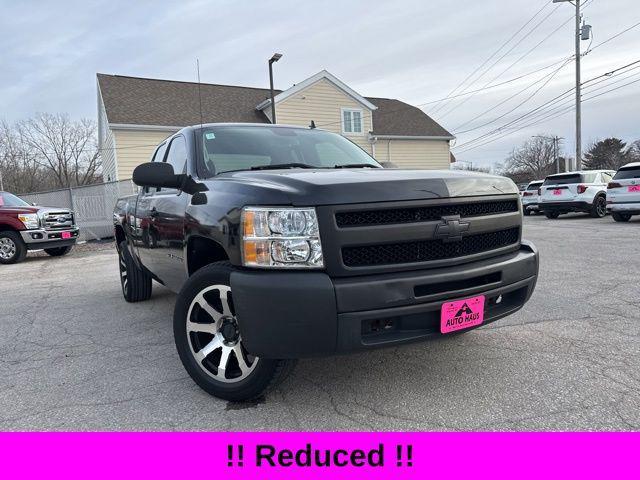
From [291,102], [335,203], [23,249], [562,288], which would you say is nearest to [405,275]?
[335,203]

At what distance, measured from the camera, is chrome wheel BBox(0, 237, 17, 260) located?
11.2 meters

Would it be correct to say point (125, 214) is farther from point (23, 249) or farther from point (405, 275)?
point (23, 249)

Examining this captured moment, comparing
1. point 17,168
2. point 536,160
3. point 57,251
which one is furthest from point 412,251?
point 536,160

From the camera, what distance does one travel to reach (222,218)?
279 cm

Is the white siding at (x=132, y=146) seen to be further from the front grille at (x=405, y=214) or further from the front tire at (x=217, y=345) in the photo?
the front grille at (x=405, y=214)

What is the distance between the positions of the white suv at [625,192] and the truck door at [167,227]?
42.5 feet

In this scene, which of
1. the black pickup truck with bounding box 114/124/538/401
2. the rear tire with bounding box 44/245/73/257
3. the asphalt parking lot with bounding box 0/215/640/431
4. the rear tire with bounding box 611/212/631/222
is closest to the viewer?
the black pickup truck with bounding box 114/124/538/401

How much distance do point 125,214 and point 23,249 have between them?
7460 mm

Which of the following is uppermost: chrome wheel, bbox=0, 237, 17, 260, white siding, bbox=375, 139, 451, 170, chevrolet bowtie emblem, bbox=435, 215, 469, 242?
white siding, bbox=375, 139, 451, 170

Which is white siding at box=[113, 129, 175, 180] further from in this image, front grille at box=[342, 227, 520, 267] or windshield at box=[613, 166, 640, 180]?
front grille at box=[342, 227, 520, 267]

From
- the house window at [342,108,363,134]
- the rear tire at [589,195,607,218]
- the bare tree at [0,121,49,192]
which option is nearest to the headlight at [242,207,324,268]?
the rear tire at [589,195,607,218]

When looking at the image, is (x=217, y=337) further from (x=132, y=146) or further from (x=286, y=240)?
(x=132, y=146)
